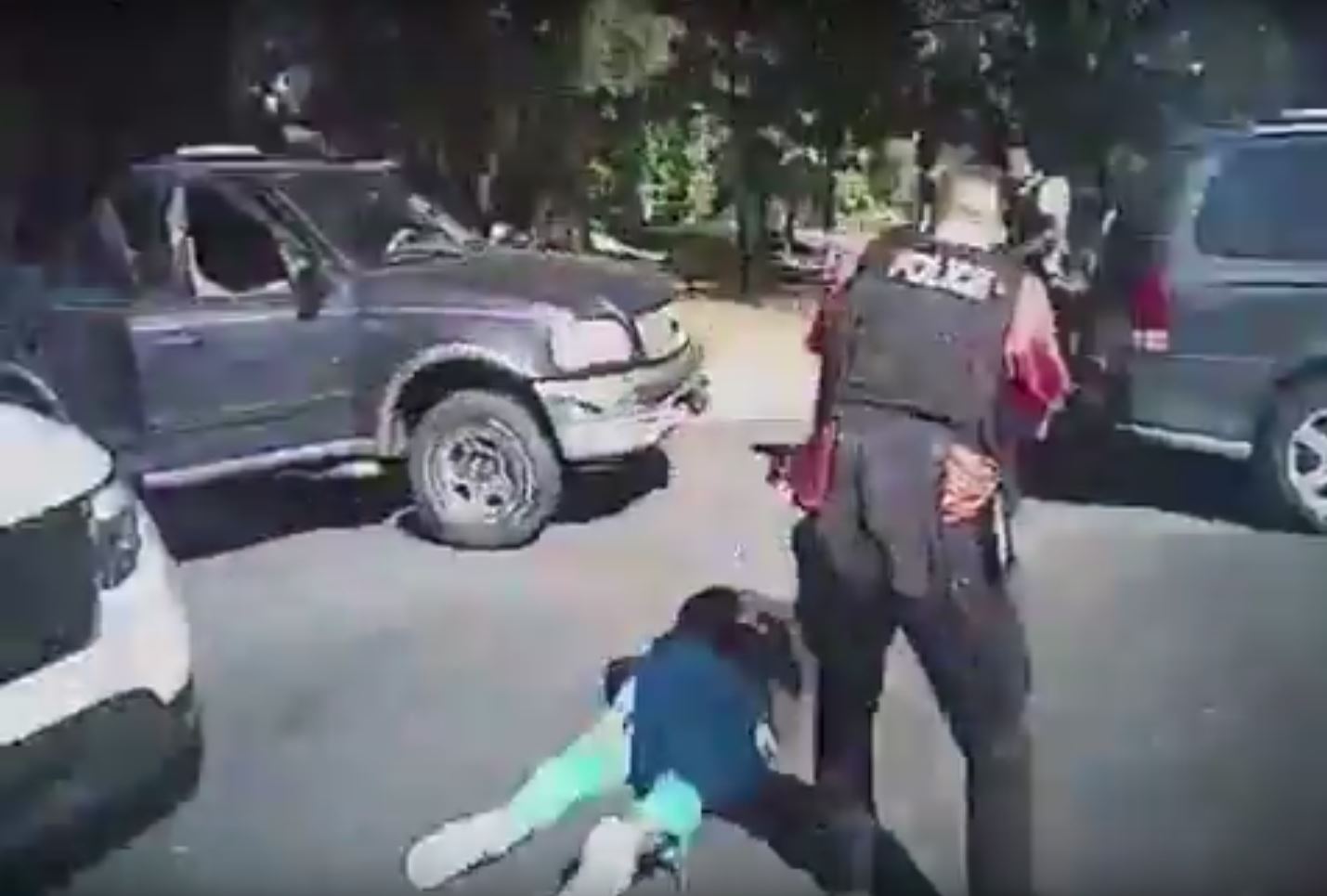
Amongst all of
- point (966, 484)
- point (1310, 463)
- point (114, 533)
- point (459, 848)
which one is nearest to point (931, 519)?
point (966, 484)

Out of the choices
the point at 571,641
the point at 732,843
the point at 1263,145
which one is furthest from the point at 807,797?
the point at 1263,145

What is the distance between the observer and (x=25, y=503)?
177 cm

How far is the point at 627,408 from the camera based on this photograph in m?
1.79

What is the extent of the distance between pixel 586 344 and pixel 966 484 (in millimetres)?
425

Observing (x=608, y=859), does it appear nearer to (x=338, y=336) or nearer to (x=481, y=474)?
(x=481, y=474)

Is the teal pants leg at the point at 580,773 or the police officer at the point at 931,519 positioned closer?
the police officer at the point at 931,519

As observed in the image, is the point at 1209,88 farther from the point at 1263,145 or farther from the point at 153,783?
the point at 153,783

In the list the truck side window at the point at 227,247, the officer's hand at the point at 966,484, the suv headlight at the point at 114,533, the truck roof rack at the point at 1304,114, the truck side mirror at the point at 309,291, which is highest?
the truck roof rack at the point at 1304,114

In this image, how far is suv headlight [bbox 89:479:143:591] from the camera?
70.7 inches

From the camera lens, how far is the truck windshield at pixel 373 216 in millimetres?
1769

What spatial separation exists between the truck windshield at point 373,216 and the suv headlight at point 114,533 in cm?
36

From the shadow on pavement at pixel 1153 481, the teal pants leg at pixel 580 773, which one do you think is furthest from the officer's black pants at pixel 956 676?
the teal pants leg at pixel 580 773

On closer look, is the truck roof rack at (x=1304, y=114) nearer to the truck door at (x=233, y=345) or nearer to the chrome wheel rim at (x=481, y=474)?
the chrome wheel rim at (x=481, y=474)

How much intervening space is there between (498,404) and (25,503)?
513 millimetres
